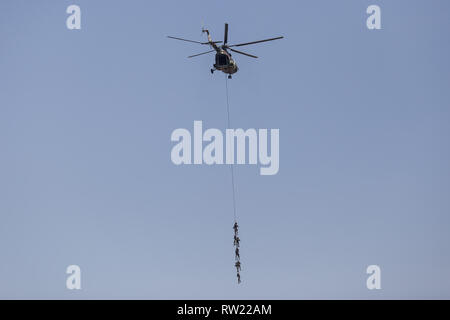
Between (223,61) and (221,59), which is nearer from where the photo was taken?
(221,59)

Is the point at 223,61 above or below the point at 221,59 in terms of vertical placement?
below
